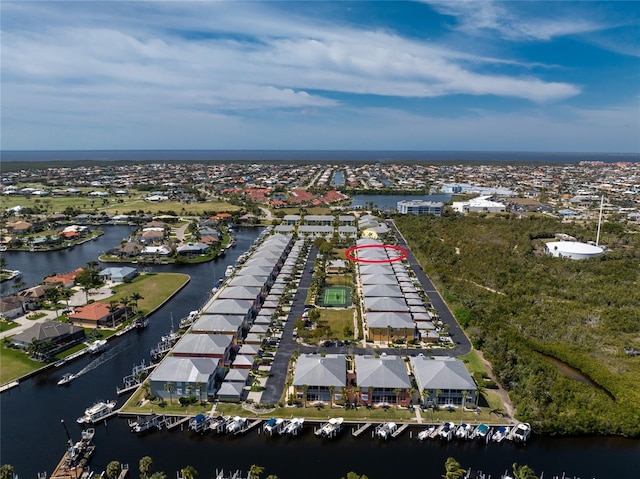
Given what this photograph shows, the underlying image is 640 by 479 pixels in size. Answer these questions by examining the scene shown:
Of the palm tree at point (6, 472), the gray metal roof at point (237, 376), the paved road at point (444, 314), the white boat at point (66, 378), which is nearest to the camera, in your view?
the palm tree at point (6, 472)

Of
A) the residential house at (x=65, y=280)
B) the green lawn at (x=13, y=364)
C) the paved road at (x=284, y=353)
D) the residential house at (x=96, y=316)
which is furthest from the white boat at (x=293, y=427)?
the residential house at (x=65, y=280)

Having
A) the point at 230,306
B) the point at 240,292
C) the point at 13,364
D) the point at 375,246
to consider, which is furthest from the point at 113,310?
the point at 375,246

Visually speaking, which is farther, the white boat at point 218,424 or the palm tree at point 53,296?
the palm tree at point 53,296

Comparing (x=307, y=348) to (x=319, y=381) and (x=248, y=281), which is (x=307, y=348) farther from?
(x=248, y=281)

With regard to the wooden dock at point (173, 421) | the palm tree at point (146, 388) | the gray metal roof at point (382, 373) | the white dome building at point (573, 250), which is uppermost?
the white dome building at point (573, 250)

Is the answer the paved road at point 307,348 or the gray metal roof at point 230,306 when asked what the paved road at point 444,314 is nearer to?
the paved road at point 307,348

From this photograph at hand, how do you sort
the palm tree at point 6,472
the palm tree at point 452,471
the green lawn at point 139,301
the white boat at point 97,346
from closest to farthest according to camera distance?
the palm tree at point 6,472 < the palm tree at point 452,471 < the green lawn at point 139,301 < the white boat at point 97,346

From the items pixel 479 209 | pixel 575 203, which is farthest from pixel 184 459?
pixel 575 203
